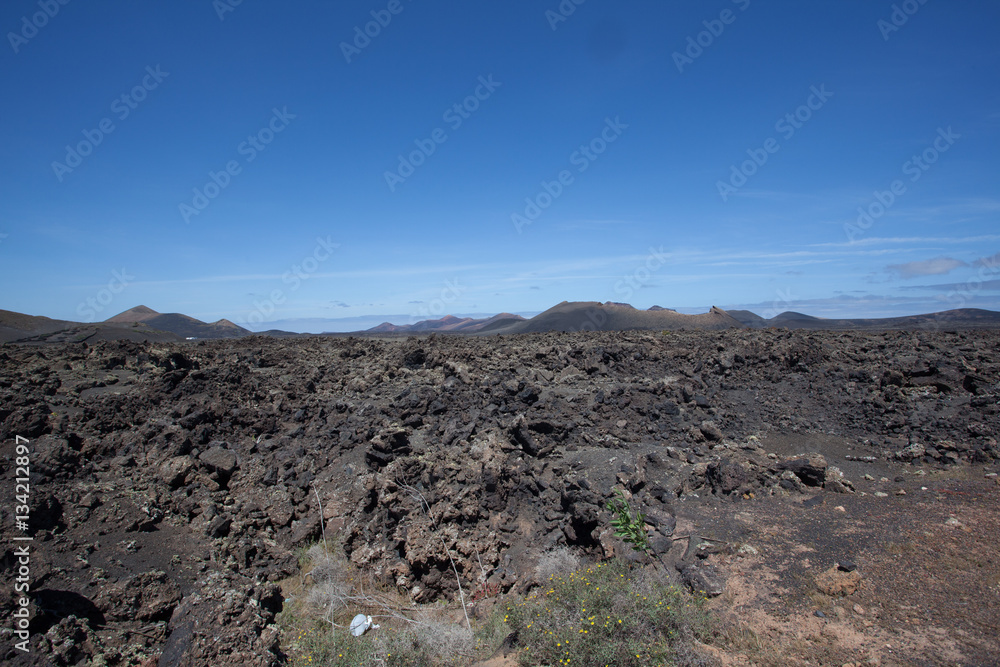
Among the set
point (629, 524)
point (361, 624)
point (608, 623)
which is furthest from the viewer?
point (629, 524)

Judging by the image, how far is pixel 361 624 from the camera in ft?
18.8

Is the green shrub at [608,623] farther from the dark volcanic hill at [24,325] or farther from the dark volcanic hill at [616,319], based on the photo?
the dark volcanic hill at [24,325]

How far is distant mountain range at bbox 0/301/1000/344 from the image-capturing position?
28641 mm

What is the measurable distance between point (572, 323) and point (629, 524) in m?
33.6

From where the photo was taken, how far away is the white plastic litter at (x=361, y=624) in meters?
5.63

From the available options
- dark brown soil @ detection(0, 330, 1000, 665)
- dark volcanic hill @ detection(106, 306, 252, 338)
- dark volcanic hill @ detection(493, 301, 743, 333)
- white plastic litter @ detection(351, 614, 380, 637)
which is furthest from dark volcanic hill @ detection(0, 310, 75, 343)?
white plastic litter @ detection(351, 614, 380, 637)

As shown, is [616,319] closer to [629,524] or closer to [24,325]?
[629,524]

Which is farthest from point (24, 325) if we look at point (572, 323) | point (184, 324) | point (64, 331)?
point (572, 323)

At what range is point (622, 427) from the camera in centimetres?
1022

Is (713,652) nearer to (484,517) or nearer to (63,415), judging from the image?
(484,517)

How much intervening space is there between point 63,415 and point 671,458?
467 inches

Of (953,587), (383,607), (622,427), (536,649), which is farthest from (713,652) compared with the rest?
(622,427)

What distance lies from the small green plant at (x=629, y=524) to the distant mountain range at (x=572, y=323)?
2527cm

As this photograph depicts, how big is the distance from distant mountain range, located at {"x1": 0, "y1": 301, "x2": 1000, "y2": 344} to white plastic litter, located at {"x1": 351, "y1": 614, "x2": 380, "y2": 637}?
27.0 metres
